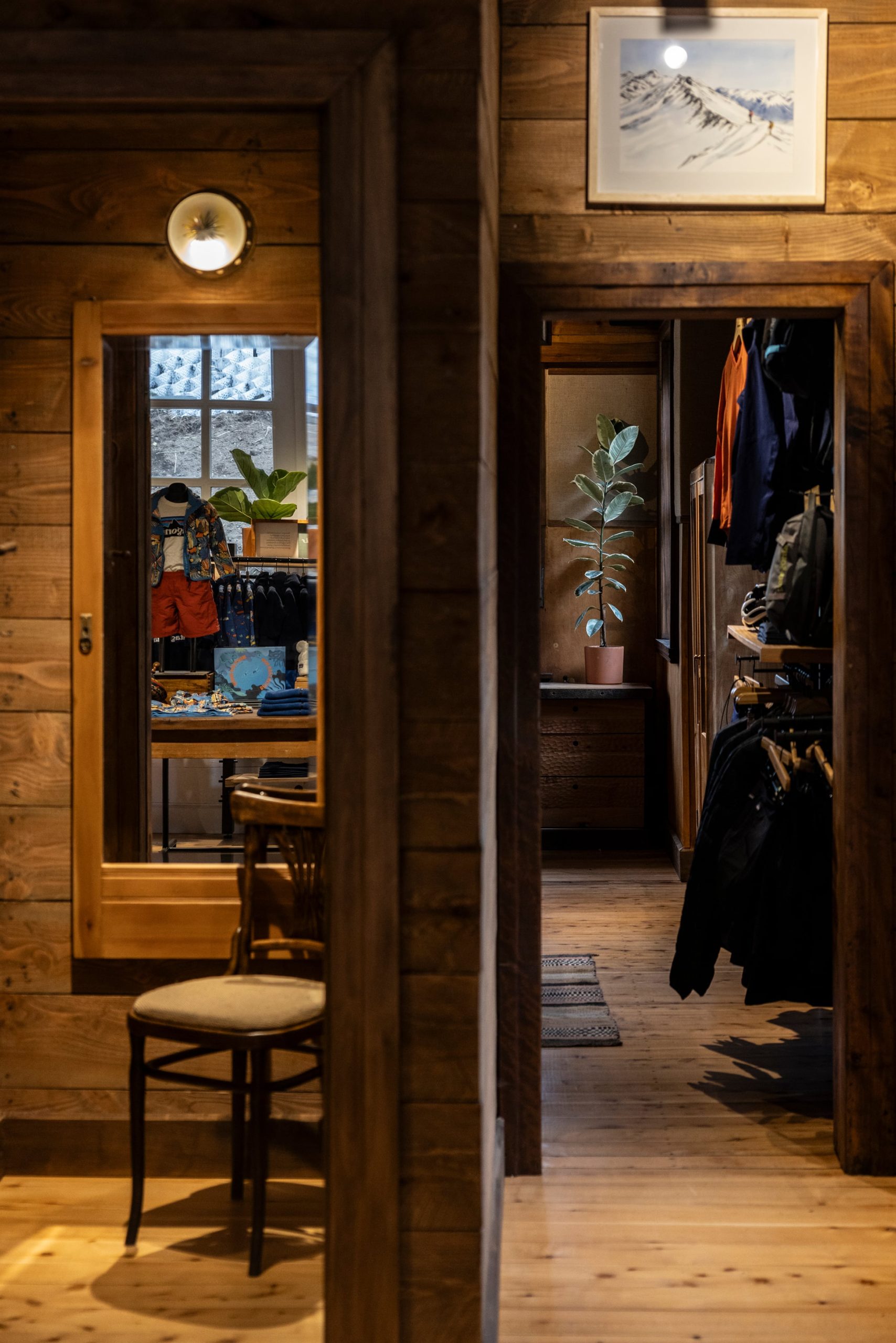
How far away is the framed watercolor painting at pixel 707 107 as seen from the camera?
9.31ft

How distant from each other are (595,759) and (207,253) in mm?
4021

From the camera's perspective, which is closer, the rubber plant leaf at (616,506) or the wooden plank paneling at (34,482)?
the wooden plank paneling at (34,482)

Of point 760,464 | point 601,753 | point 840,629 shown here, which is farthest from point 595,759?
point 840,629

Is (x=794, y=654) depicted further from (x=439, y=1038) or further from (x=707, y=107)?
(x=439, y=1038)

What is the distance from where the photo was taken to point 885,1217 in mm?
2760

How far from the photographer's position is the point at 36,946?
2.90 metres

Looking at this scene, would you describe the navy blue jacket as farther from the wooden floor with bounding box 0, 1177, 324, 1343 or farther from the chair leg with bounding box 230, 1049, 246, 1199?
the wooden floor with bounding box 0, 1177, 324, 1343

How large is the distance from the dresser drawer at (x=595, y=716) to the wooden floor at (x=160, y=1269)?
3.85 meters

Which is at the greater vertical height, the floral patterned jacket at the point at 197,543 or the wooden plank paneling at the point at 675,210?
the wooden plank paneling at the point at 675,210

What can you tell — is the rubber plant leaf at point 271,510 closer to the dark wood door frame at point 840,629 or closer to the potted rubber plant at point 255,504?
the potted rubber plant at point 255,504

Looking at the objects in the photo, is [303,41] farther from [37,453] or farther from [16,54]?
[37,453]

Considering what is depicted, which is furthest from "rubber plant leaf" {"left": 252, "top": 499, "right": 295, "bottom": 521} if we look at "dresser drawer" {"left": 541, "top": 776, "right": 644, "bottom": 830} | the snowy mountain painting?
"dresser drawer" {"left": 541, "top": 776, "right": 644, "bottom": 830}

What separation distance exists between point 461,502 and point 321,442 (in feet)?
0.70

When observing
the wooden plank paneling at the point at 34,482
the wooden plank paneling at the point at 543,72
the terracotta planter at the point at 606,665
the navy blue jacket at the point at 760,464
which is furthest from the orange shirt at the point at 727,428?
the wooden plank paneling at the point at 34,482
